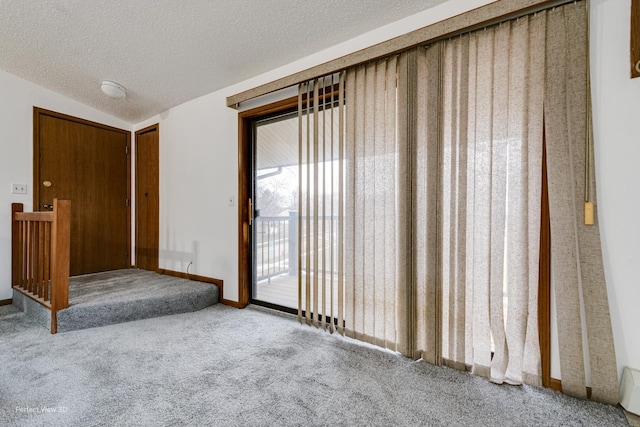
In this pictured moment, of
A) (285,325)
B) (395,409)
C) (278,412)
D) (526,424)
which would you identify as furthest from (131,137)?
(526,424)

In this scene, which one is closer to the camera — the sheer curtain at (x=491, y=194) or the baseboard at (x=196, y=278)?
the sheer curtain at (x=491, y=194)

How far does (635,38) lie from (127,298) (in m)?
3.75

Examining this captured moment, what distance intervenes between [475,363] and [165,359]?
190 centimetres

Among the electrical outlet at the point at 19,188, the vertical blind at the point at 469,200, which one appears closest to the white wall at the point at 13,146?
the electrical outlet at the point at 19,188

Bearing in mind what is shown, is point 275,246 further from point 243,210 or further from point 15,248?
point 15,248

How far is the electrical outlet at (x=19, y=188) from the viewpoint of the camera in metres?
2.97

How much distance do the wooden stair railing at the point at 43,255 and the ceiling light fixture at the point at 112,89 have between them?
139 cm

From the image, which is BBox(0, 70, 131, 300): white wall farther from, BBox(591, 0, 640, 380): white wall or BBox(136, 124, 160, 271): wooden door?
BBox(591, 0, 640, 380): white wall

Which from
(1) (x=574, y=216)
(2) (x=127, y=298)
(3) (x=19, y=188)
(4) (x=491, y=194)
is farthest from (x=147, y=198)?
(1) (x=574, y=216)

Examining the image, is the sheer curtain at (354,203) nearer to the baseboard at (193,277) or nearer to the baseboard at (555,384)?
the baseboard at (555,384)

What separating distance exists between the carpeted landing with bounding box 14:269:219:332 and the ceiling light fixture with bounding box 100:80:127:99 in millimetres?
2017

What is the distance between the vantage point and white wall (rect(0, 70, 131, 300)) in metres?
2.91

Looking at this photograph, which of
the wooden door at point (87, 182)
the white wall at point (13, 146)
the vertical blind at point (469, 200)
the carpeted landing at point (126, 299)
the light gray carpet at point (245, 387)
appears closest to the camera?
the light gray carpet at point (245, 387)

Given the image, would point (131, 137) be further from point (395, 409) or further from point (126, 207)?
point (395, 409)
